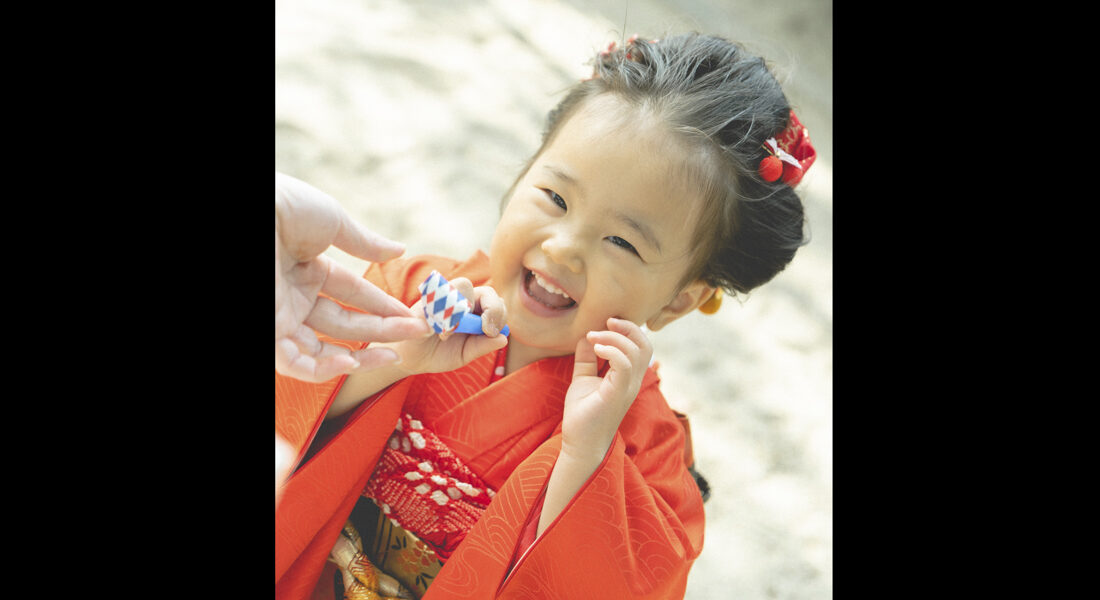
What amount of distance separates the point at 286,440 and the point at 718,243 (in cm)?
71

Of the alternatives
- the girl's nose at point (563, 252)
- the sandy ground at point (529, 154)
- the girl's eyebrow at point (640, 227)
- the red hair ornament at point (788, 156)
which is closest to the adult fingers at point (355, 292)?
the girl's nose at point (563, 252)

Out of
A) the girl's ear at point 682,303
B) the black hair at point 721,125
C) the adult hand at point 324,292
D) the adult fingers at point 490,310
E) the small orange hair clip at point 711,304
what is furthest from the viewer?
the small orange hair clip at point 711,304

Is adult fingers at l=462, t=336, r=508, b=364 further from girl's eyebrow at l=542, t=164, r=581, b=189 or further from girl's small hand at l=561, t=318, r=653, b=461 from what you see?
girl's eyebrow at l=542, t=164, r=581, b=189

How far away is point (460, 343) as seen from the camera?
47.3 inches

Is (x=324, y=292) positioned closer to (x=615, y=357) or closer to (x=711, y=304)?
(x=615, y=357)

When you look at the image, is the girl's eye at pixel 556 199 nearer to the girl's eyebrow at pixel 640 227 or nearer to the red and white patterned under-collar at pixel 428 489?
the girl's eyebrow at pixel 640 227

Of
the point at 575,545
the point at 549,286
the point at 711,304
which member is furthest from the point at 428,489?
the point at 711,304

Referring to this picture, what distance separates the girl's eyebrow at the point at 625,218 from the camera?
1221mm

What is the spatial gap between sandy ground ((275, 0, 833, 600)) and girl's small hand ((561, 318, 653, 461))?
0.71m

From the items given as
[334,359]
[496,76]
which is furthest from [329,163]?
[334,359]

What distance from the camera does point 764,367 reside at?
2.11 m

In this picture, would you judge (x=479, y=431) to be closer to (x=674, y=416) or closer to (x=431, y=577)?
(x=431, y=577)

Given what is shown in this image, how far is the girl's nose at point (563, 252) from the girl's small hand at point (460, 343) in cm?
10

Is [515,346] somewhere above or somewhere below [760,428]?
above
